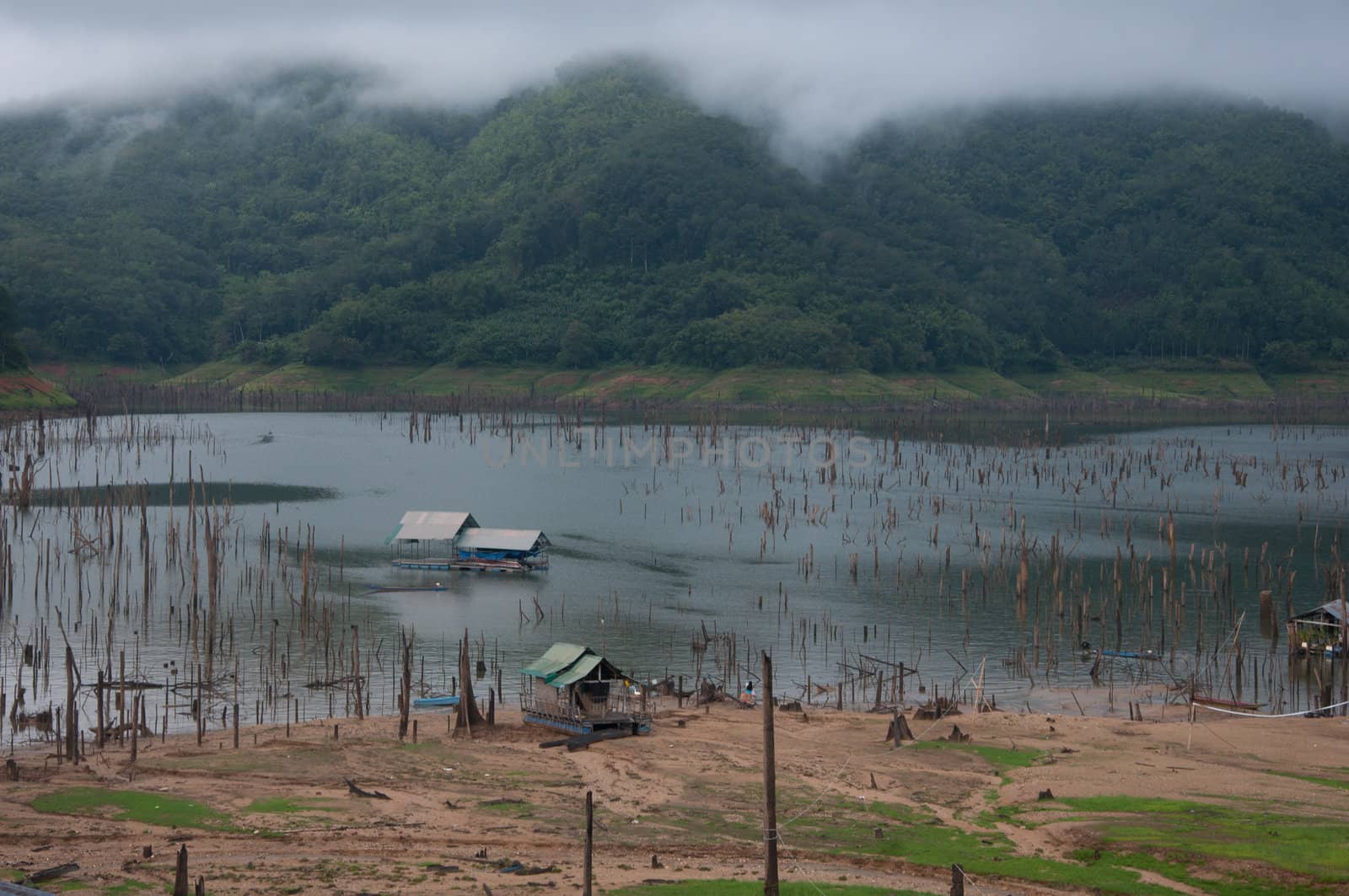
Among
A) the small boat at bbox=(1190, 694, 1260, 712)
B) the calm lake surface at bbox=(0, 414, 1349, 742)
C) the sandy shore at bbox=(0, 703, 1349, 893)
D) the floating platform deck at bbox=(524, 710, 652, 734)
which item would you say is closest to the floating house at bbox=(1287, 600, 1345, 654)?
the calm lake surface at bbox=(0, 414, 1349, 742)

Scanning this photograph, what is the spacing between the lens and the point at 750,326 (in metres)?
126

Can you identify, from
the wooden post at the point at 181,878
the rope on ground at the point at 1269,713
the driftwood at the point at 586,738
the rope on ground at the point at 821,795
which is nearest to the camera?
the wooden post at the point at 181,878

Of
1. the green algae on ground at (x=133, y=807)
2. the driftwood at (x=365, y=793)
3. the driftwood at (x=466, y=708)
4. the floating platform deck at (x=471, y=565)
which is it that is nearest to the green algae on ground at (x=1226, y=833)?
the driftwood at (x=365, y=793)

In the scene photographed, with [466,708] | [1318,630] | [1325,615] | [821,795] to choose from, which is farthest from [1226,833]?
[1325,615]

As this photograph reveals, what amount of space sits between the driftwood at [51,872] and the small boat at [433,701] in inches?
488

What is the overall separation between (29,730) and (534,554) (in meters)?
24.2

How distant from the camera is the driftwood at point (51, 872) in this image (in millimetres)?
18219

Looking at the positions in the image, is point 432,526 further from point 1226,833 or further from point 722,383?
point 722,383

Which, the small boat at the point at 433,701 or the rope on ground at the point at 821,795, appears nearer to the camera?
the rope on ground at the point at 821,795

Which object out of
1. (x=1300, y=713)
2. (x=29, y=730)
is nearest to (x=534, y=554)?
(x=29, y=730)

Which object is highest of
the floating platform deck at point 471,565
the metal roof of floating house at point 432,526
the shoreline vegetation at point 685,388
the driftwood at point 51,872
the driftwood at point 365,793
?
the shoreline vegetation at point 685,388

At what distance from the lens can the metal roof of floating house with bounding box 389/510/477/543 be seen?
5078 centimetres

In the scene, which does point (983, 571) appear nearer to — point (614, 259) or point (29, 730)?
point (29, 730)

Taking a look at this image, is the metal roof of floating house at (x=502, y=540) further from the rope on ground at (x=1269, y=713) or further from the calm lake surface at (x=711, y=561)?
the rope on ground at (x=1269, y=713)
